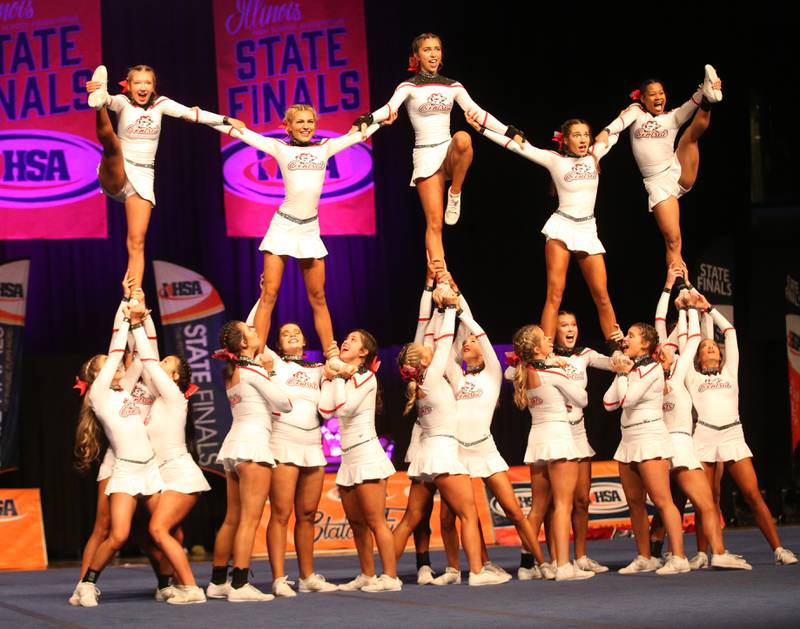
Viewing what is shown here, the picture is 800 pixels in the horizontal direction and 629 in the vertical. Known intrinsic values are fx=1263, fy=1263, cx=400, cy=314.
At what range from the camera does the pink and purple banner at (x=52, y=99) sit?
1127cm

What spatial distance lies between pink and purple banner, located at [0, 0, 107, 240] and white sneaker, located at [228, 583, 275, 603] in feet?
17.1

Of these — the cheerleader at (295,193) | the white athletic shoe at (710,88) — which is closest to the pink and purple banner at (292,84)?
the cheerleader at (295,193)

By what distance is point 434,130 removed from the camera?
8.19 m

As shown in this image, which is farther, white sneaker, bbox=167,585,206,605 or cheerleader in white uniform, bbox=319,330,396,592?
cheerleader in white uniform, bbox=319,330,396,592

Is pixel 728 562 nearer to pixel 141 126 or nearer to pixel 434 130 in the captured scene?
pixel 434 130

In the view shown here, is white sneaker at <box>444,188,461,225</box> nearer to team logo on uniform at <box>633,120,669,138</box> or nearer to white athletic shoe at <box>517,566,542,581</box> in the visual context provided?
team logo on uniform at <box>633,120,669,138</box>

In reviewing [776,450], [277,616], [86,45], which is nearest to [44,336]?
[86,45]

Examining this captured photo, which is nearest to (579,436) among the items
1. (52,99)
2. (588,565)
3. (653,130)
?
(588,565)

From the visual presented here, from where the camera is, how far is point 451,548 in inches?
305

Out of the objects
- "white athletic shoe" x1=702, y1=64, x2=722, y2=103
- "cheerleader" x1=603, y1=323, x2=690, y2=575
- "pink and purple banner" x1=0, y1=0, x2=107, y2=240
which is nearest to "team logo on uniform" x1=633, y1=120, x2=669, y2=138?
"white athletic shoe" x1=702, y1=64, x2=722, y2=103

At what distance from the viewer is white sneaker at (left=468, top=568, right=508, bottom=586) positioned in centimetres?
738

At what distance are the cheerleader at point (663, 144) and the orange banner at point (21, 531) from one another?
5661mm

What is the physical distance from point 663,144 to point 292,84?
4452mm

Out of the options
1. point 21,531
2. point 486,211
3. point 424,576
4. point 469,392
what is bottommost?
point 21,531
